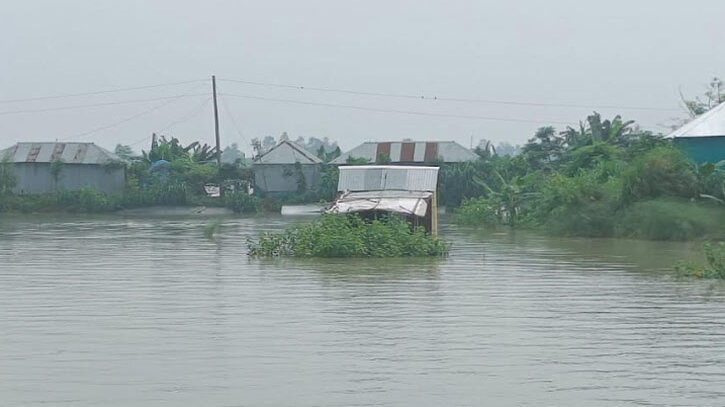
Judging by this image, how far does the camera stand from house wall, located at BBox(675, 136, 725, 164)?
102ft

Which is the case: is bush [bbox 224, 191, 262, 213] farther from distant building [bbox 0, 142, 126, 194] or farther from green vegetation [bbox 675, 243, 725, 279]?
green vegetation [bbox 675, 243, 725, 279]

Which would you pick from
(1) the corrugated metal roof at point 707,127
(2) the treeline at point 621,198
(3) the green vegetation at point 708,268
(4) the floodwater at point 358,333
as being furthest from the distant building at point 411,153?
(3) the green vegetation at point 708,268

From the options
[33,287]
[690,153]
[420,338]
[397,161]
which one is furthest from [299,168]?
[420,338]

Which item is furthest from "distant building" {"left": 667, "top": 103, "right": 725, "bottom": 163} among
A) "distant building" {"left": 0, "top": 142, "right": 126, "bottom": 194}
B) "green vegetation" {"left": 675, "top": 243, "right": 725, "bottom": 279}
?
"distant building" {"left": 0, "top": 142, "right": 126, "bottom": 194}

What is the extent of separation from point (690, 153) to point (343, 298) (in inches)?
758

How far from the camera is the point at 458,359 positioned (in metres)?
10.1

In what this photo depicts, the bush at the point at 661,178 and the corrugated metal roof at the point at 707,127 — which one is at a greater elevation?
the corrugated metal roof at the point at 707,127

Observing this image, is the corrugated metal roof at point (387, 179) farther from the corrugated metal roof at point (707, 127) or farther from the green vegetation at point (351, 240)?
the corrugated metal roof at point (707, 127)

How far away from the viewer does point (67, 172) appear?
5641 cm

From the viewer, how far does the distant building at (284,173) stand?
189 ft

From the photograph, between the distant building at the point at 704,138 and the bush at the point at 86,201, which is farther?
the bush at the point at 86,201

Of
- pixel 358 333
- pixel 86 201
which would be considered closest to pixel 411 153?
pixel 86 201

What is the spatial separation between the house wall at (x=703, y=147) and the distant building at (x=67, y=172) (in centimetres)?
3119

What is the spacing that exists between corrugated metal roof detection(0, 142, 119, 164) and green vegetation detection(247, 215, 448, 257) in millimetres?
36057
